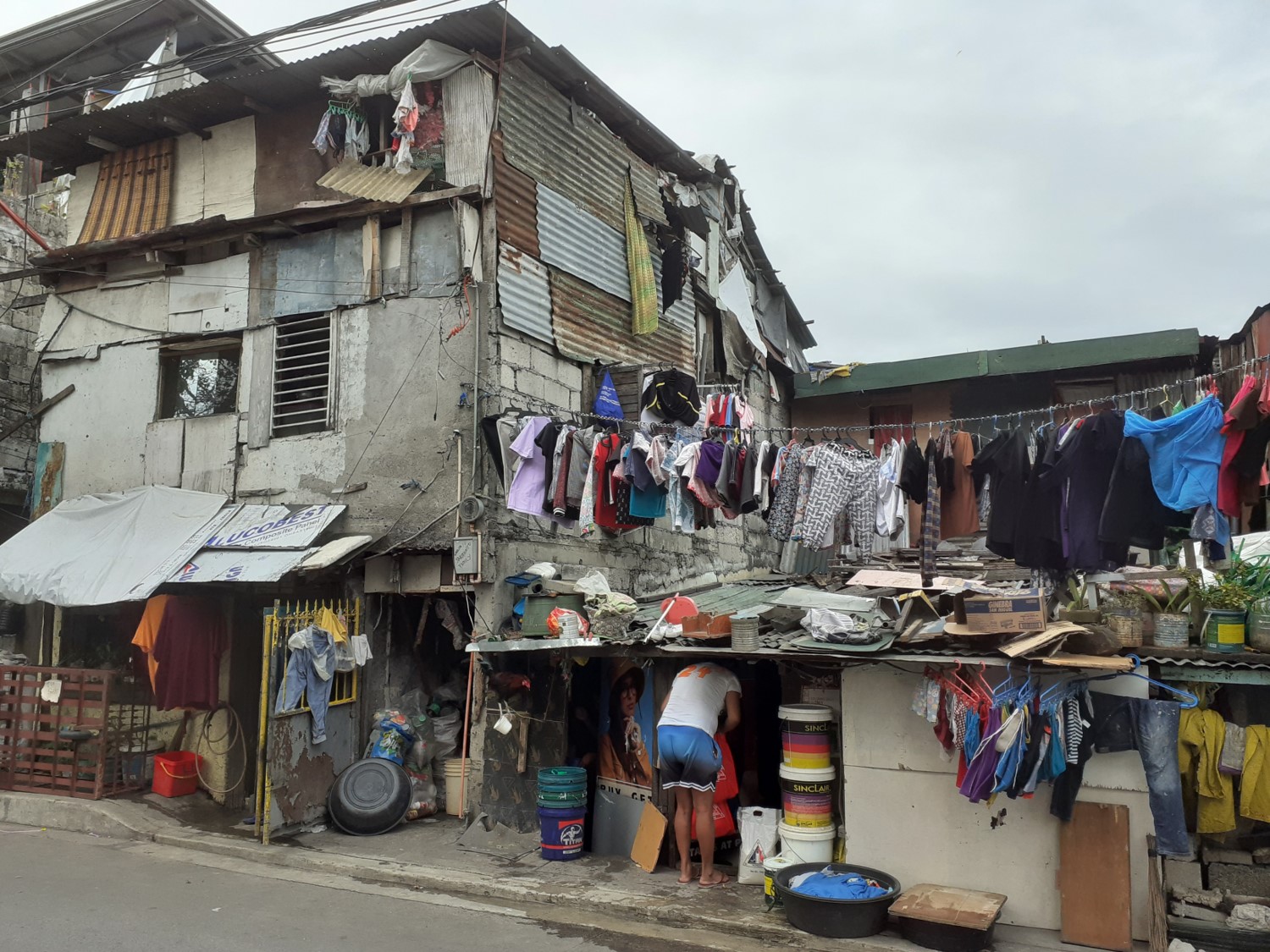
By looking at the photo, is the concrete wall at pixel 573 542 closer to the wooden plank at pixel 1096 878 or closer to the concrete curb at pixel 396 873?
the concrete curb at pixel 396 873

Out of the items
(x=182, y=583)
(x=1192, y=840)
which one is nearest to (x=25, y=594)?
(x=182, y=583)

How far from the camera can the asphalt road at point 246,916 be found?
7305mm

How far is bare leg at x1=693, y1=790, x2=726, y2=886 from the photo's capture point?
9055 mm

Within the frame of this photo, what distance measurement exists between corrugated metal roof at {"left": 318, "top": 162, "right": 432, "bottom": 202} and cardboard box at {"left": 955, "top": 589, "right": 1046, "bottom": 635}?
8.71 meters

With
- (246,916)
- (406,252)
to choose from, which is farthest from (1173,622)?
(406,252)

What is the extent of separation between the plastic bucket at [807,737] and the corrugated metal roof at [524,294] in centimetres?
617

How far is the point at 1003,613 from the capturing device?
771 cm

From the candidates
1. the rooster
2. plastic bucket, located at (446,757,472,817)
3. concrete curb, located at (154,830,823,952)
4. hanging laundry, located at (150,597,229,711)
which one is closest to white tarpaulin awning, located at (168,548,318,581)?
hanging laundry, located at (150,597,229,711)

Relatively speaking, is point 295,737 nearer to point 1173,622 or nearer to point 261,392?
point 261,392

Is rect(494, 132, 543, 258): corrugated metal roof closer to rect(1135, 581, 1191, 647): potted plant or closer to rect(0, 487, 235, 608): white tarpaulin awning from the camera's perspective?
rect(0, 487, 235, 608): white tarpaulin awning

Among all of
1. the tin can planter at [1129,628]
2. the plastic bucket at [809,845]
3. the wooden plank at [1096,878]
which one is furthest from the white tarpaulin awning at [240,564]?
the tin can planter at [1129,628]

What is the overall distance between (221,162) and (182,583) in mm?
6348

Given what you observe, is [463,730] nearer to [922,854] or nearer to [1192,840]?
[922,854]

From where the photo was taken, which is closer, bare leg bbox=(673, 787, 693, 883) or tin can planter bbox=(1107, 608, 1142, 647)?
tin can planter bbox=(1107, 608, 1142, 647)
